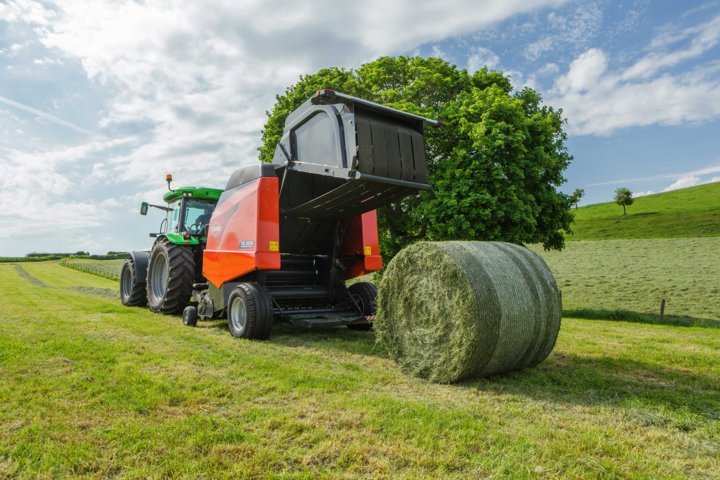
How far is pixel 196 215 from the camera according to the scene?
10.5 meters

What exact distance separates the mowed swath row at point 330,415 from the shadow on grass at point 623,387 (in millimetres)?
21

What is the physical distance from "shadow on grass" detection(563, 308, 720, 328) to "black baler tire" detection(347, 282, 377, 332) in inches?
363

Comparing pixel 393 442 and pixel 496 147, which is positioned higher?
pixel 496 147

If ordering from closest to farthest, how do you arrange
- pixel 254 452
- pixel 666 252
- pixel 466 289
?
pixel 254 452, pixel 466 289, pixel 666 252

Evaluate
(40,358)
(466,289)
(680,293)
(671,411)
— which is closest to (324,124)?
(466,289)

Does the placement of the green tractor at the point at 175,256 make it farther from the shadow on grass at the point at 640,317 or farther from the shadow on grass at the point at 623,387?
the shadow on grass at the point at 640,317

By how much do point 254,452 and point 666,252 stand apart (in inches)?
1350

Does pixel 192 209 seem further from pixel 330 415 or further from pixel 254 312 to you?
pixel 330 415

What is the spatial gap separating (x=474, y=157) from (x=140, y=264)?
9.86 m

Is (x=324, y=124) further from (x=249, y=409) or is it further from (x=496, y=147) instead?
(x=496, y=147)

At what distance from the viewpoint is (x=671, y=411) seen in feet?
12.9

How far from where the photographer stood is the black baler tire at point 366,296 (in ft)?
26.6

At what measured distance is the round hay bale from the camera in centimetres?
466

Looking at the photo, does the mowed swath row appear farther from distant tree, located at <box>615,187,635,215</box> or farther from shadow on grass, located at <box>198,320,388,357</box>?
distant tree, located at <box>615,187,635,215</box>
